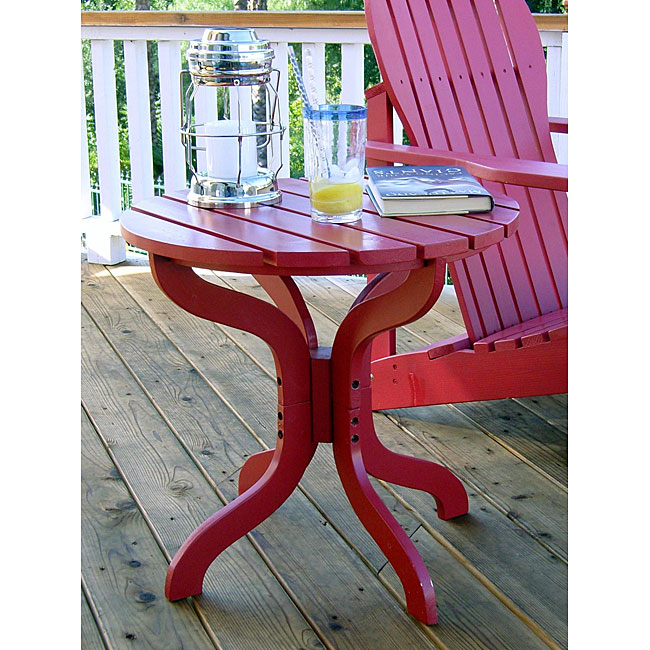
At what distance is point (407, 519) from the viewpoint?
1.92 meters

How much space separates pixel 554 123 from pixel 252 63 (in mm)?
1145

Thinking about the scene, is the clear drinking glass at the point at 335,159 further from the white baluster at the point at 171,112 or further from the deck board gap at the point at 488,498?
the white baluster at the point at 171,112

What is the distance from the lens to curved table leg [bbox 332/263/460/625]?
151 cm

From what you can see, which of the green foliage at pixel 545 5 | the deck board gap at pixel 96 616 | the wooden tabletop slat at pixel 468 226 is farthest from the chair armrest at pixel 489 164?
the green foliage at pixel 545 5

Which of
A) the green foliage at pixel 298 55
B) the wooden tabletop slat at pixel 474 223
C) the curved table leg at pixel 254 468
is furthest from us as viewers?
the green foliage at pixel 298 55

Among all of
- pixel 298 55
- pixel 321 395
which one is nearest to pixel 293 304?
pixel 321 395

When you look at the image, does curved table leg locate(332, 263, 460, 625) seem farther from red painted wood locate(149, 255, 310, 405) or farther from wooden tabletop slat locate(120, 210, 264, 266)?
wooden tabletop slat locate(120, 210, 264, 266)

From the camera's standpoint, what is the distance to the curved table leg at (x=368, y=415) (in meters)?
1.51

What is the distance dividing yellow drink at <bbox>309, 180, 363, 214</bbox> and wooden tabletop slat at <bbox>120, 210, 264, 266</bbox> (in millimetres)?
213

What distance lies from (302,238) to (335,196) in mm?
146
